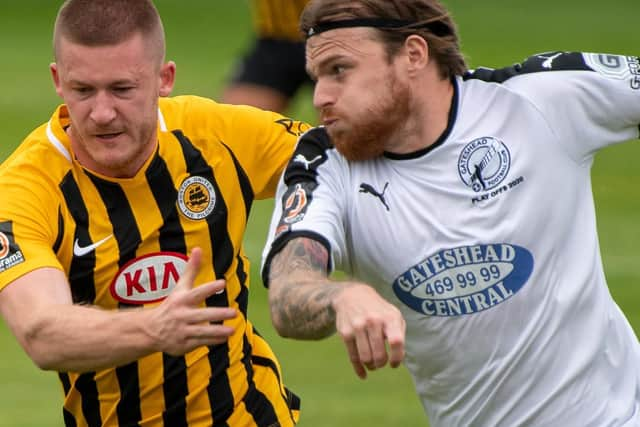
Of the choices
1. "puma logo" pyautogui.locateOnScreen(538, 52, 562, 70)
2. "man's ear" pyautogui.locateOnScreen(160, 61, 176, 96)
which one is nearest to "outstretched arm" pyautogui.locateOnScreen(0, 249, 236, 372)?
"man's ear" pyautogui.locateOnScreen(160, 61, 176, 96)

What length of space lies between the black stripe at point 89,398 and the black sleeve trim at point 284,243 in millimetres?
1040

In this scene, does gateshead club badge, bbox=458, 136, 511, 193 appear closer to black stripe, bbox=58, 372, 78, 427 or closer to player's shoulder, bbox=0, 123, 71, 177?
player's shoulder, bbox=0, 123, 71, 177

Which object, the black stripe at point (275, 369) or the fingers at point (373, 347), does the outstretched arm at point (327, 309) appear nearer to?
the fingers at point (373, 347)

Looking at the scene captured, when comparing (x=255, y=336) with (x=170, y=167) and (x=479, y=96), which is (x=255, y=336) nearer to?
(x=170, y=167)

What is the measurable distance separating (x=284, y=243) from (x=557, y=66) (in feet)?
3.49

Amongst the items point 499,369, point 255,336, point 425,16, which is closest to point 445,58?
point 425,16

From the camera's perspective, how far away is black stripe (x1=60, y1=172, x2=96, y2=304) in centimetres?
496

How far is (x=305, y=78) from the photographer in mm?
10578

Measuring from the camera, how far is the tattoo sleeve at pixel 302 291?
4070mm

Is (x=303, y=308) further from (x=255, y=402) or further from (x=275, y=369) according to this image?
(x=275, y=369)

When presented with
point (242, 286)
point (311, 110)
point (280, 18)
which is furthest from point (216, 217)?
point (311, 110)

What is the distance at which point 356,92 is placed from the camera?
177 inches

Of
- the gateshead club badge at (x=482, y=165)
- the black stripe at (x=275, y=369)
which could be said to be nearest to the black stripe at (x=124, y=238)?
the black stripe at (x=275, y=369)

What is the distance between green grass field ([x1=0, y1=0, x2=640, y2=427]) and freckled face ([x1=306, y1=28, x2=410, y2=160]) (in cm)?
103
